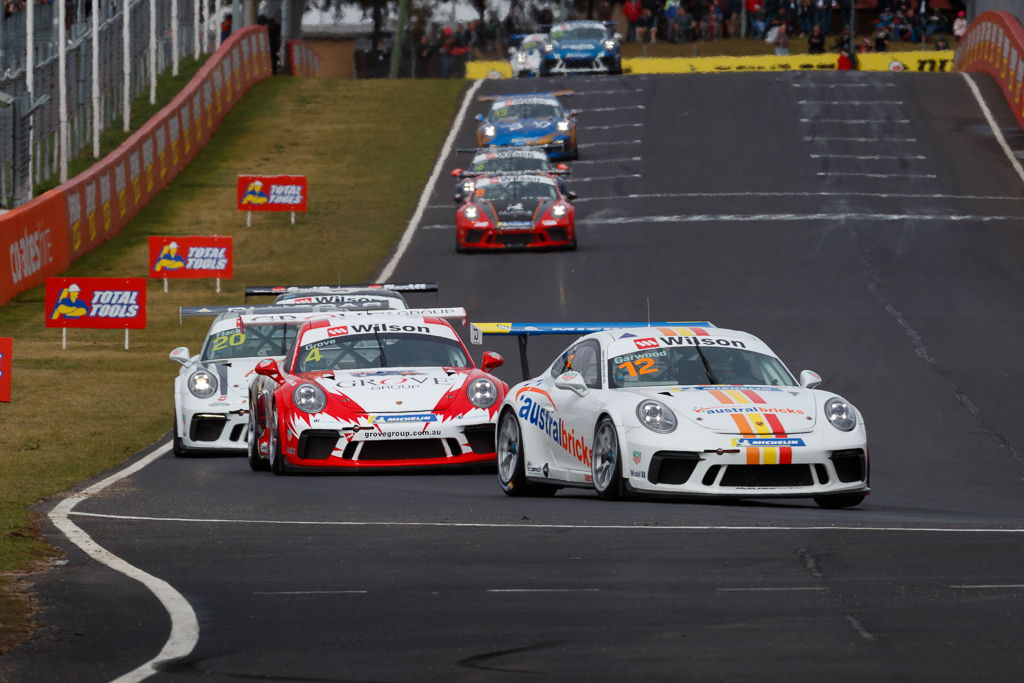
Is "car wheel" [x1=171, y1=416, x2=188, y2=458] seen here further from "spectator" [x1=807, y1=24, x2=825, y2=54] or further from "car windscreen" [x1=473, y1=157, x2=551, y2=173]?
"spectator" [x1=807, y1=24, x2=825, y2=54]

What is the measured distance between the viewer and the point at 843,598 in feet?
28.4

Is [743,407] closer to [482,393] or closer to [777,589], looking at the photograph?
[482,393]

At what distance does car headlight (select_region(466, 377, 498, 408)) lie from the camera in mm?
15461

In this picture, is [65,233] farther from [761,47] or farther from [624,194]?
[761,47]

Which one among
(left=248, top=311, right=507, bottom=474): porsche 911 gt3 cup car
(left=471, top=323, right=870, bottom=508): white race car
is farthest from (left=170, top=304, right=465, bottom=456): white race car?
(left=471, top=323, right=870, bottom=508): white race car

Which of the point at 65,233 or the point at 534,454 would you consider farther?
the point at 65,233

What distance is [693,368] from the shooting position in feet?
43.8

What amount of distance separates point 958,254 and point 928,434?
15.5 m

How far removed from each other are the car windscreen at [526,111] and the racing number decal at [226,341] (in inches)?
1061

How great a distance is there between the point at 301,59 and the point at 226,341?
164ft

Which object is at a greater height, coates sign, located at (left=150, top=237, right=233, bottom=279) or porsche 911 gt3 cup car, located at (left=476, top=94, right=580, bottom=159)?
porsche 911 gt3 cup car, located at (left=476, top=94, right=580, bottom=159)

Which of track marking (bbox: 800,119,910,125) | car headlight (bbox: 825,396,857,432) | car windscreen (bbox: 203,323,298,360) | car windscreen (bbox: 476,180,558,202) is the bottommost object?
track marking (bbox: 800,119,910,125)

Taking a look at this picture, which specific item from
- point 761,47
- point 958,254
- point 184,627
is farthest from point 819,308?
point 761,47

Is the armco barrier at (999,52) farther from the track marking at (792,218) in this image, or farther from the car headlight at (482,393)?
the car headlight at (482,393)
